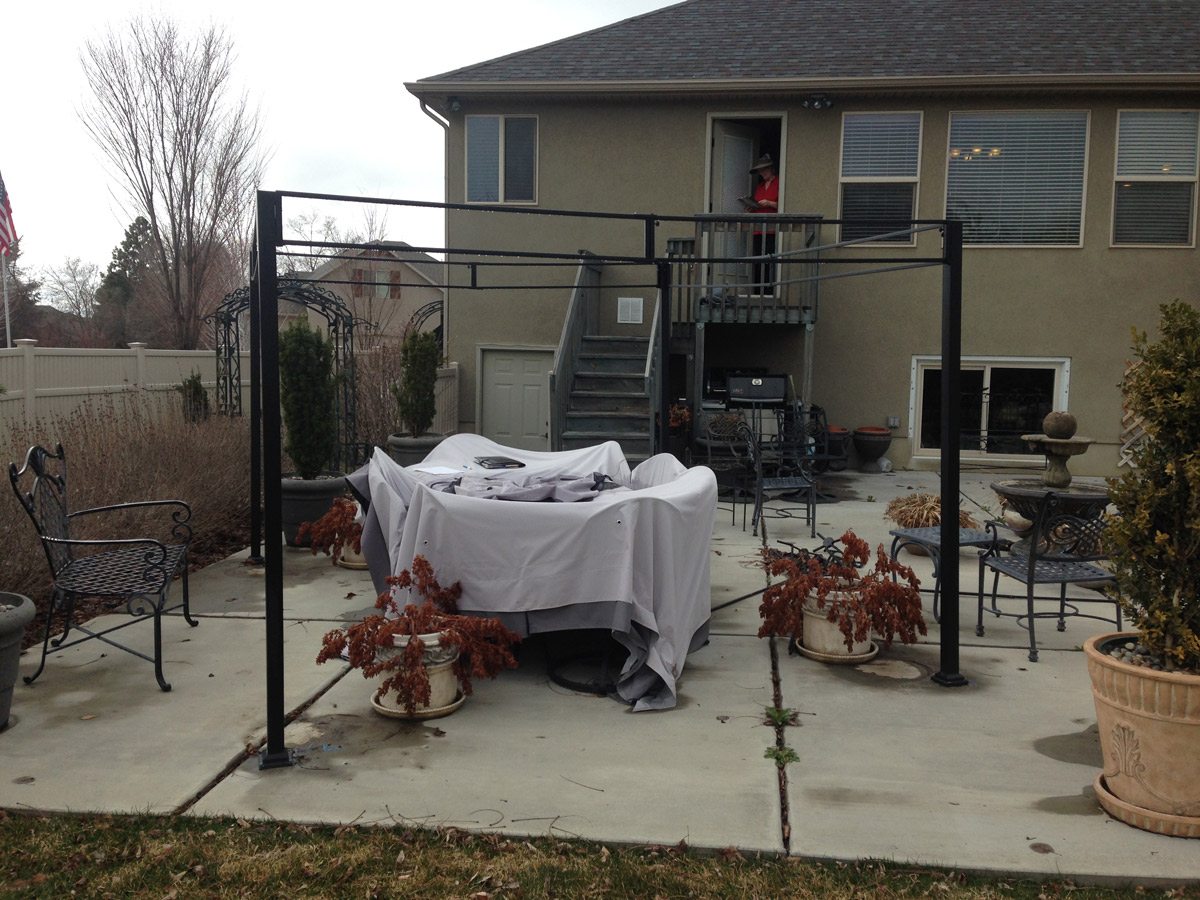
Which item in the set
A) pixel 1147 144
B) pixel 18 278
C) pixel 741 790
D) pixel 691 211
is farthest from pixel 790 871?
pixel 18 278

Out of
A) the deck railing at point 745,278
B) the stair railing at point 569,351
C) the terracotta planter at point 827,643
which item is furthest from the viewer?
the deck railing at point 745,278

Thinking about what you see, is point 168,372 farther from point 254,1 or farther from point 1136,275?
point 1136,275

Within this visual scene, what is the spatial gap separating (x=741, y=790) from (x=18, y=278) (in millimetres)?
37874

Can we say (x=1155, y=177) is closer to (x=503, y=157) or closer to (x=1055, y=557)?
(x=503, y=157)

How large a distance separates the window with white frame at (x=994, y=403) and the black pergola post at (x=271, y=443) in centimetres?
1083

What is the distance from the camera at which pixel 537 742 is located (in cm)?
410

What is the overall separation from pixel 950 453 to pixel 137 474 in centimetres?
593

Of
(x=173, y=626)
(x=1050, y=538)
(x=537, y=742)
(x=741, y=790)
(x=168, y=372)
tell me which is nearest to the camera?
(x=741, y=790)

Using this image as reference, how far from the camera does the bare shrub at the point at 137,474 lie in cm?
600

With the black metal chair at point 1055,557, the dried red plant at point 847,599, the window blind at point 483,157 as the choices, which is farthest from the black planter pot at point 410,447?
the black metal chair at point 1055,557

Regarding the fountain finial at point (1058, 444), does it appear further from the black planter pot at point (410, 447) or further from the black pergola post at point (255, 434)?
the black planter pot at point (410, 447)

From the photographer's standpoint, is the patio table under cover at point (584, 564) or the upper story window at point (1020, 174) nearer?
the patio table under cover at point (584, 564)

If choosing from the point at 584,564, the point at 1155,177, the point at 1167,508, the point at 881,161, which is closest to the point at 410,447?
the point at 584,564

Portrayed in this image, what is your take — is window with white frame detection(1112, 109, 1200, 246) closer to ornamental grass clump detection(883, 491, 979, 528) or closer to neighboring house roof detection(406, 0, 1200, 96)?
neighboring house roof detection(406, 0, 1200, 96)
